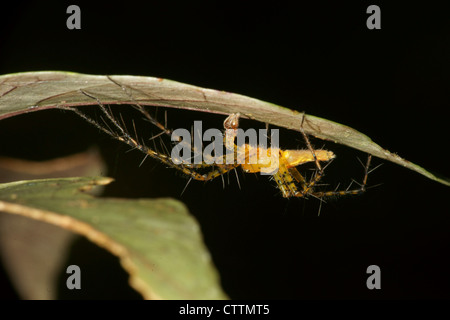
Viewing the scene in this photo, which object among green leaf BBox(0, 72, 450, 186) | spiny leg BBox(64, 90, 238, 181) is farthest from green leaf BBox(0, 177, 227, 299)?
spiny leg BBox(64, 90, 238, 181)

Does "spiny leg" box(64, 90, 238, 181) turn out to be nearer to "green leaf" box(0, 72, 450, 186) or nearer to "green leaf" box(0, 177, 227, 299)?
"green leaf" box(0, 72, 450, 186)

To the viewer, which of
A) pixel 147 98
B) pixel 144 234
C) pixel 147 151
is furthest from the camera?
pixel 147 151

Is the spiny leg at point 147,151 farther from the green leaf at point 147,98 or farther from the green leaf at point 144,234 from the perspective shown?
the green leaf at point 144,234

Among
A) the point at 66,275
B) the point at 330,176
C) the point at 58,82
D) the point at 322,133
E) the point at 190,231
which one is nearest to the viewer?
the point at 190,231

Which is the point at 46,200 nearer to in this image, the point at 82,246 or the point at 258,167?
the point at 82,246

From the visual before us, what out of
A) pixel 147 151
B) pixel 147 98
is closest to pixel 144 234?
pixel 147 98

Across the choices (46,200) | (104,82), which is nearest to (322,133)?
(104,82)

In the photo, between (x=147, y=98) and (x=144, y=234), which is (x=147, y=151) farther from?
(x=144, y=234)
